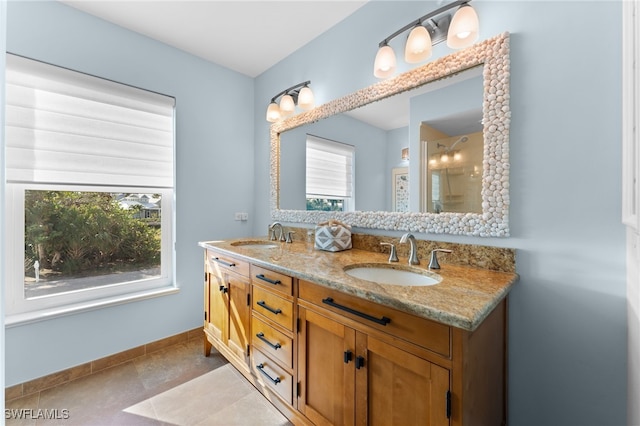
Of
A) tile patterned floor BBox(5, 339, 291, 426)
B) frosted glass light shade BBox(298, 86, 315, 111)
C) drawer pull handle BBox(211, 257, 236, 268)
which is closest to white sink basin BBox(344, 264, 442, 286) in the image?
drawer pull handle BBox(211, 257, 236, 268)

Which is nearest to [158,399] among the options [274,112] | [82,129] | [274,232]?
[274,232]

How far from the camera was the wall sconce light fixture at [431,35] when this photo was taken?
1.26 meters

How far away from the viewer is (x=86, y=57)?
1.92 metres

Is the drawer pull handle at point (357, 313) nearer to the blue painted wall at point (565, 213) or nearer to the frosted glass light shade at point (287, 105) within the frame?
the blue painted wall at point (565, 213)

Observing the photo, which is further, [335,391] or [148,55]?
[148,55]

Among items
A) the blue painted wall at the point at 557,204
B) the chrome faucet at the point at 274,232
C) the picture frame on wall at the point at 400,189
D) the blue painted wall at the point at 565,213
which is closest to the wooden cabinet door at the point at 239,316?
the chrome faucet at the point at 274,232

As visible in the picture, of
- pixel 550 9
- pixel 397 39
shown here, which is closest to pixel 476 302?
pixel 550 9

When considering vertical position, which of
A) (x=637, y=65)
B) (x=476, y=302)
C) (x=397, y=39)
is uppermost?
(x=397, y=39)

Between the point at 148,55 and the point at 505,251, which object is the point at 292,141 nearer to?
the point at 148,55

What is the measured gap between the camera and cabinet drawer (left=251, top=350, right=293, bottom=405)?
1408mm

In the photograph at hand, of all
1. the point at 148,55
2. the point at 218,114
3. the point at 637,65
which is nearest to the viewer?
the point at 637,65

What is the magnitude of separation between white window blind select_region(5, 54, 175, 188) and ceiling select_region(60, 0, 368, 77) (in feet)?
1.55

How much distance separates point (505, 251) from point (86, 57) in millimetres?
2896

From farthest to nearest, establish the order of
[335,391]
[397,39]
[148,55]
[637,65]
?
[148,55] < [397,39] < [335,391] < [637,65]
